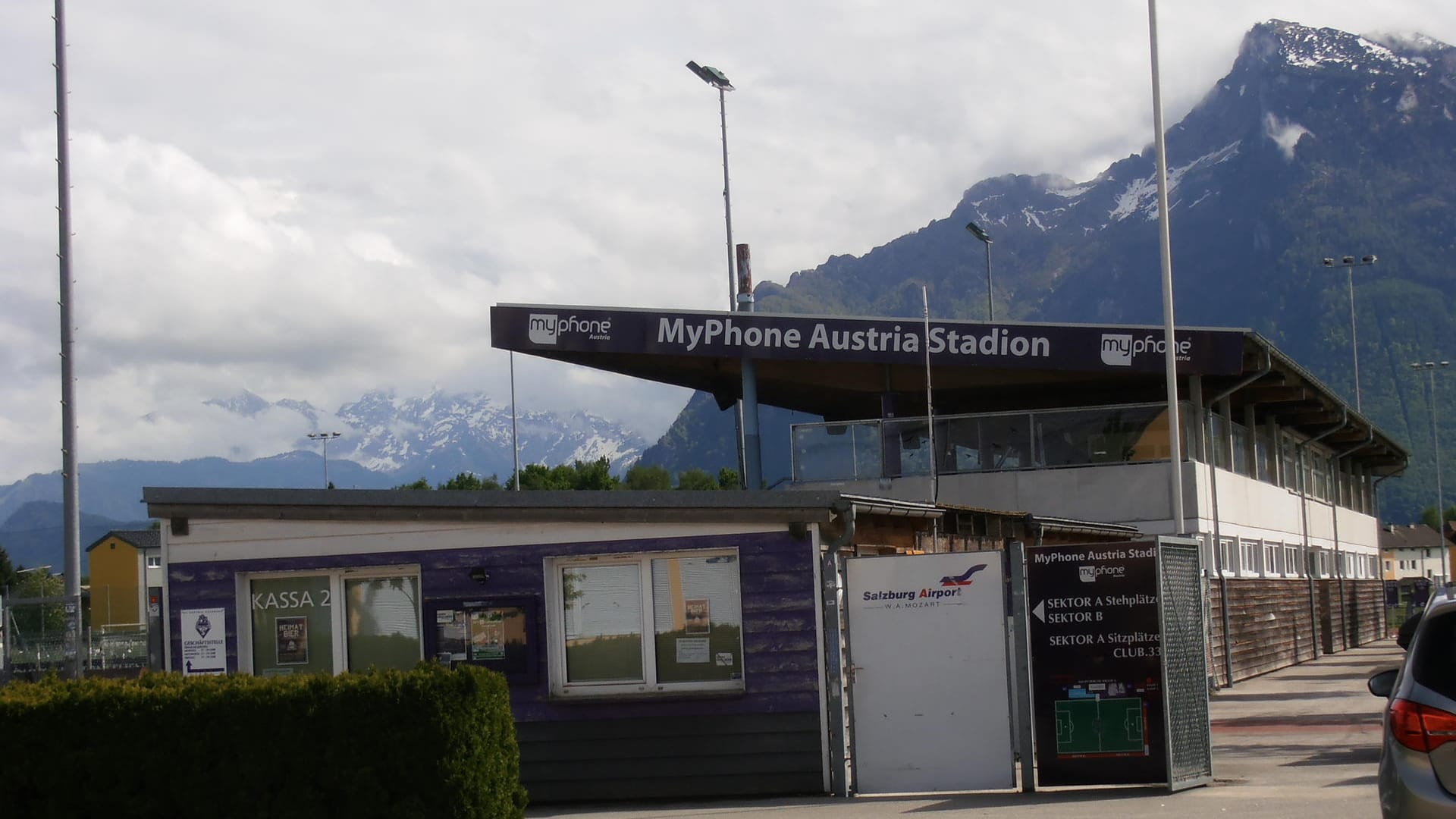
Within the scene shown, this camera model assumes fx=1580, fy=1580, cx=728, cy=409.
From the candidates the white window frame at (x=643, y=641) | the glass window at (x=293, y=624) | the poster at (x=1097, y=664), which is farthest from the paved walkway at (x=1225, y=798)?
the glass window at (x=293, y=624)

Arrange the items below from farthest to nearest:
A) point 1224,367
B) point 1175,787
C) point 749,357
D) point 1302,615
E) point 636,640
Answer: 1. point 1302,615
2. point 749,357
3. point 1224,367
4. point 636,640
5. point 1175,787

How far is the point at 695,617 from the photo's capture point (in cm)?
1439

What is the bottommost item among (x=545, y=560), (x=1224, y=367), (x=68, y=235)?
(x=545, y=560)

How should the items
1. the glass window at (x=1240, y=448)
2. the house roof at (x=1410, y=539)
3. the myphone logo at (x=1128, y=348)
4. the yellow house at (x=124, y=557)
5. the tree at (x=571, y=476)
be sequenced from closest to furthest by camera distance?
the myphone logo at (x=1128, y=348), the glass window at (x=1240, y=448), the yellow house at (x=124, y=557), the tree at (x=571, y=476), the house roof at (x=1410, y=539)

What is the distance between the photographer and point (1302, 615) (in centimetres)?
3669

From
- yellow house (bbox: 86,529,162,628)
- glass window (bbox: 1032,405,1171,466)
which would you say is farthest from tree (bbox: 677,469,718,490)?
glass window (bbox: 1032,405,1171,466)

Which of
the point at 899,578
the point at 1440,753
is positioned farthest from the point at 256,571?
the point at 1440,753

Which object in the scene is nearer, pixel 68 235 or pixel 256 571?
pixel 256 571

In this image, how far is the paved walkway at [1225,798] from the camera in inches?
479

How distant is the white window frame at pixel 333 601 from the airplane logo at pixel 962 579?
4.95 m

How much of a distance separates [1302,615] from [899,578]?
25.9m

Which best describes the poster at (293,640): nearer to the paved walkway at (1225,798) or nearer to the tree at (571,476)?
the paved walkway at (1225,798)

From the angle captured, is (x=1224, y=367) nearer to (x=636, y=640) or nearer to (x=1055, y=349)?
(x=1055, y=349)

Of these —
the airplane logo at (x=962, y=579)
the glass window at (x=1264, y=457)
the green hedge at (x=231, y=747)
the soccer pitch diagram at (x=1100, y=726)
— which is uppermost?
the glass window at (x=1264, y=457)
